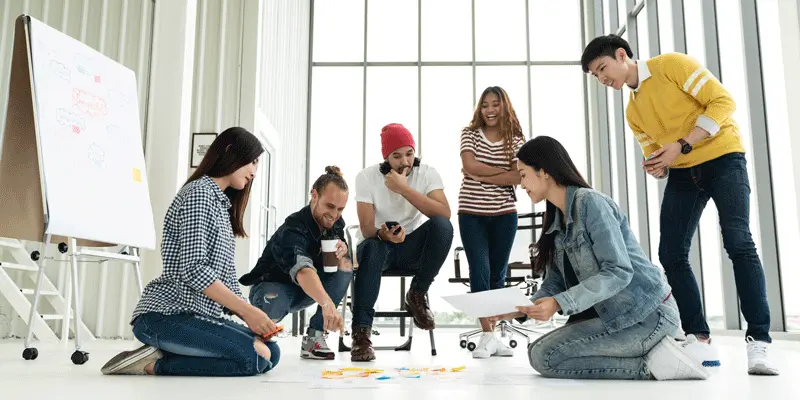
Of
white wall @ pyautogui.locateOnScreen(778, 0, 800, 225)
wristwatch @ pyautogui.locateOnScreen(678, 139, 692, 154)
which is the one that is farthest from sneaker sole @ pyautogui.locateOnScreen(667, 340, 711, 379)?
white wall @ pyautogui.locateOnScreen(778, 0, 800, 225)

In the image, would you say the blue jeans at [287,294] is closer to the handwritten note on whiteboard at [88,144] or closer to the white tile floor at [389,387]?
the white tile floor at [389,387]

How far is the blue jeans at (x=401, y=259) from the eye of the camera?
2744mm

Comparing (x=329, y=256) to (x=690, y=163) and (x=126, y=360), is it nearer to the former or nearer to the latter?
(x=126, y=360)

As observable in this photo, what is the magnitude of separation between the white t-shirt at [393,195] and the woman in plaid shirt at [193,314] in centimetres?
115

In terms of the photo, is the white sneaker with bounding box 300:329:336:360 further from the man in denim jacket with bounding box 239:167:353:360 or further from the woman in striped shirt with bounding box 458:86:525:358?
the woman in striped shirt with bounding box 458:86:525:358

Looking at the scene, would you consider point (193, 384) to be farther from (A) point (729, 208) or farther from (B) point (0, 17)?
(B) point (0, 17)

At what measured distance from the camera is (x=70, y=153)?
108 inches

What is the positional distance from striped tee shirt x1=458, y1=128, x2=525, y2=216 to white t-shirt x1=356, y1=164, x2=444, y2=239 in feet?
0.45

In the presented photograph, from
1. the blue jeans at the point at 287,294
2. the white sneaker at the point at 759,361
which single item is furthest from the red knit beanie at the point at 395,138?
the white sneaker at the point at 759,361

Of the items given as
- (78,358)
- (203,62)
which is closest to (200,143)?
(203,62)

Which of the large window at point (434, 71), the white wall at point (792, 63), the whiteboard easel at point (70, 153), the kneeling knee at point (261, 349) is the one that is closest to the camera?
the kneeling knee at point (261, 349)

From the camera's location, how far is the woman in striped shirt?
3010 millimetres

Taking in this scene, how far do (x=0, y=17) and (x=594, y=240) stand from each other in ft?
15.8

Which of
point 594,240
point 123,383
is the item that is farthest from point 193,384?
point 594,240
